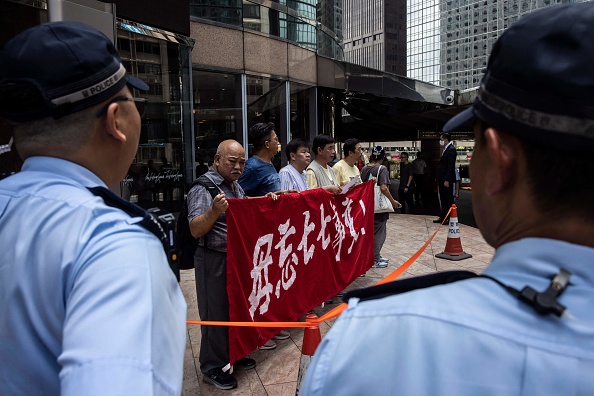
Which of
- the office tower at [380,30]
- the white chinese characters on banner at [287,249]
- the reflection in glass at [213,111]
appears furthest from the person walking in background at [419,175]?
the office tower at [380,30]

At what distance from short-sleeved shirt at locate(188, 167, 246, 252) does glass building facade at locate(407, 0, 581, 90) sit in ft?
366

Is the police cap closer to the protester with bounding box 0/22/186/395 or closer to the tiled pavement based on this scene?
the protester with bounding box 0/22/186/395

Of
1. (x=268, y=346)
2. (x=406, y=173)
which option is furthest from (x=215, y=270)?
(x=406, y=173)

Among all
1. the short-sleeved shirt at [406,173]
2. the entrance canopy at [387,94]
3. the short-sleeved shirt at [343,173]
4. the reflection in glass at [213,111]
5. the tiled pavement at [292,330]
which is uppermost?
the entrance canopy at [387,94]

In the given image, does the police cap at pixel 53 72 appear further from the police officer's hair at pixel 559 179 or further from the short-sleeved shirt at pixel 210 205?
the short-sleeved shirt at pixel 210 205

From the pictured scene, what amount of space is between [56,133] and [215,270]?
2665mm

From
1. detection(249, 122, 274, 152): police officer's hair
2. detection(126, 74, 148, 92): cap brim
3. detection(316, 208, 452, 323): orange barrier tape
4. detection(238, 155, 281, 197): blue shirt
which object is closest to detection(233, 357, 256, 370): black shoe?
detection(316, 208, 452, 323): orange barrier tape

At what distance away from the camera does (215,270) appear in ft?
11.9

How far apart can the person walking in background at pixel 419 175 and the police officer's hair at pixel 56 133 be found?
49.1ft

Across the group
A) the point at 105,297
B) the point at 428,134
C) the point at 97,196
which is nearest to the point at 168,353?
the point at 105,297

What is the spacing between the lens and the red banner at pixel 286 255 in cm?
372

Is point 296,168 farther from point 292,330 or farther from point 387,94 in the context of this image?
point 387,94

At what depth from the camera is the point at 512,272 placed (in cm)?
74

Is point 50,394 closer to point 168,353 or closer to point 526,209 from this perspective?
point 168,353
